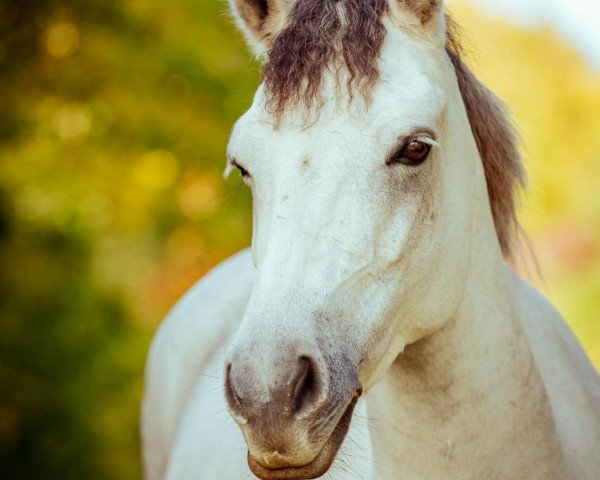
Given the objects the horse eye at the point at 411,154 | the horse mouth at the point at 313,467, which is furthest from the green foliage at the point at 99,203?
the horse mouth at the point at 313,467

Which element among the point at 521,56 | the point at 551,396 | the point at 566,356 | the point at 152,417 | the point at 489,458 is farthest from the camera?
the point at 521,56

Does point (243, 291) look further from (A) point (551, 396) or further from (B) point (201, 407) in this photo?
(A) point (551, 396)

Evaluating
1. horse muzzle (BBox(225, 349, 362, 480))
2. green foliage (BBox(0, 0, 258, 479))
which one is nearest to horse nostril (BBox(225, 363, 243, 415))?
horse muzzle (BBox(225, 349, 362, 480))

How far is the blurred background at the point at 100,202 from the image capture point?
732 centimetres

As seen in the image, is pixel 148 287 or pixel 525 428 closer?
pixel 525 428

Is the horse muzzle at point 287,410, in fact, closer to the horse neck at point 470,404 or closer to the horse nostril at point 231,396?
the horse nostril at point 231,396

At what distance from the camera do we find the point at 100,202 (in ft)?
24.7

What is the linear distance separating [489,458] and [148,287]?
5.54 metres

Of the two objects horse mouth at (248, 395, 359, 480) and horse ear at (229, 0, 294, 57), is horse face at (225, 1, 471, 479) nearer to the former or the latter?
horse mouth at (248, 395, 359, 480)

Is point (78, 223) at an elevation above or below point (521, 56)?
below

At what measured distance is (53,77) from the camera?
768 centimetres

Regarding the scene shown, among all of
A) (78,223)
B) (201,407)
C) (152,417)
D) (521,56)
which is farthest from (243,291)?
(521,56)

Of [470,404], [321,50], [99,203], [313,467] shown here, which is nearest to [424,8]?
[321,50]

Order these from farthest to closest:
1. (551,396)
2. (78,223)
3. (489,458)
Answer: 1. (78,223)
2. (551,396)
3. (489,458)
